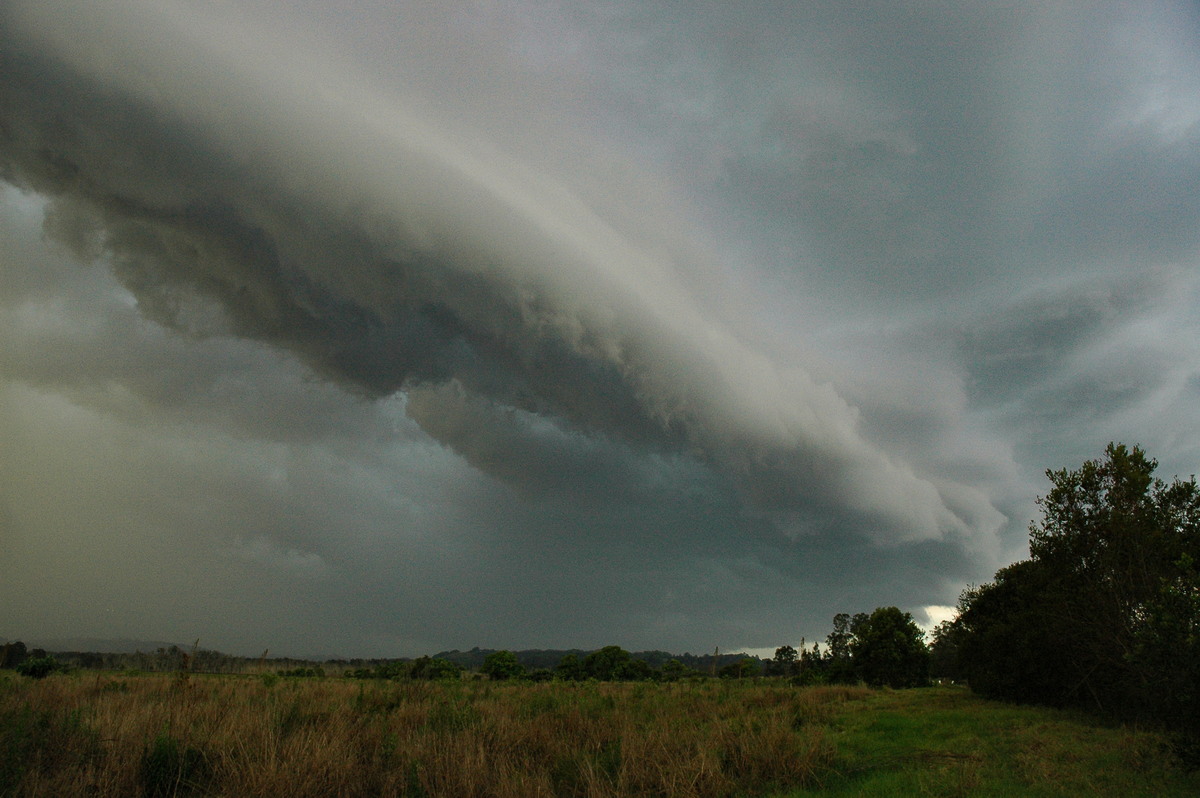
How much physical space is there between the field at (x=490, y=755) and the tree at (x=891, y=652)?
56.5 m

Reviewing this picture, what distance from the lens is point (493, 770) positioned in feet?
33.6

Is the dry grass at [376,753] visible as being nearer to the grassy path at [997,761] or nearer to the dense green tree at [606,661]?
the grassy path at [997,761]

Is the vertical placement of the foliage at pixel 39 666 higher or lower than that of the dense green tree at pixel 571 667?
higher

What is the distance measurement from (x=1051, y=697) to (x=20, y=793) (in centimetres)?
3623

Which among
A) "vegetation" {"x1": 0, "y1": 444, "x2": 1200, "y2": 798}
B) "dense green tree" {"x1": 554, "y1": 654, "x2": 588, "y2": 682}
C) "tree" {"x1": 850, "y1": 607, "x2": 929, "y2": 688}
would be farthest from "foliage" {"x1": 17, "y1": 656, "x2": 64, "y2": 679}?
"tree" {"x1": 850, "y1": 607, "x2": 929, "y2": 688}

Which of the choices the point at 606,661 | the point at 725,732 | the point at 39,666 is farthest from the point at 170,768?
the point at 606,661

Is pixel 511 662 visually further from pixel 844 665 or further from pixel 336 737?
pixel 336 737

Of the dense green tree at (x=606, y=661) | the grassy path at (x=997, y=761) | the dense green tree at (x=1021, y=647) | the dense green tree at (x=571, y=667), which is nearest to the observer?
the grassy path at (x=997, y=761)

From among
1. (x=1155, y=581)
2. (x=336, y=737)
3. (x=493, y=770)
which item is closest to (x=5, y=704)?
(x=336, y=737)

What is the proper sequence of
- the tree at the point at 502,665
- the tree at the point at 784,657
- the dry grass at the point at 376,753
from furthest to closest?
the tree at the point at 784,657, the tree at the point at 502,665, the dry grass at the point at 376,753

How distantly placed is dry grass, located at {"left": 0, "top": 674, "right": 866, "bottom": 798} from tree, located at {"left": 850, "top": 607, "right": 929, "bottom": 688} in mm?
63444

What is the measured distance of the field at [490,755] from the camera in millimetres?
9344

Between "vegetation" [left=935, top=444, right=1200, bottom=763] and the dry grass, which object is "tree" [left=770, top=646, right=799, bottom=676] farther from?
the dry grass

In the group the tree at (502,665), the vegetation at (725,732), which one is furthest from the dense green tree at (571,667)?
the vegetation at (725,732)
